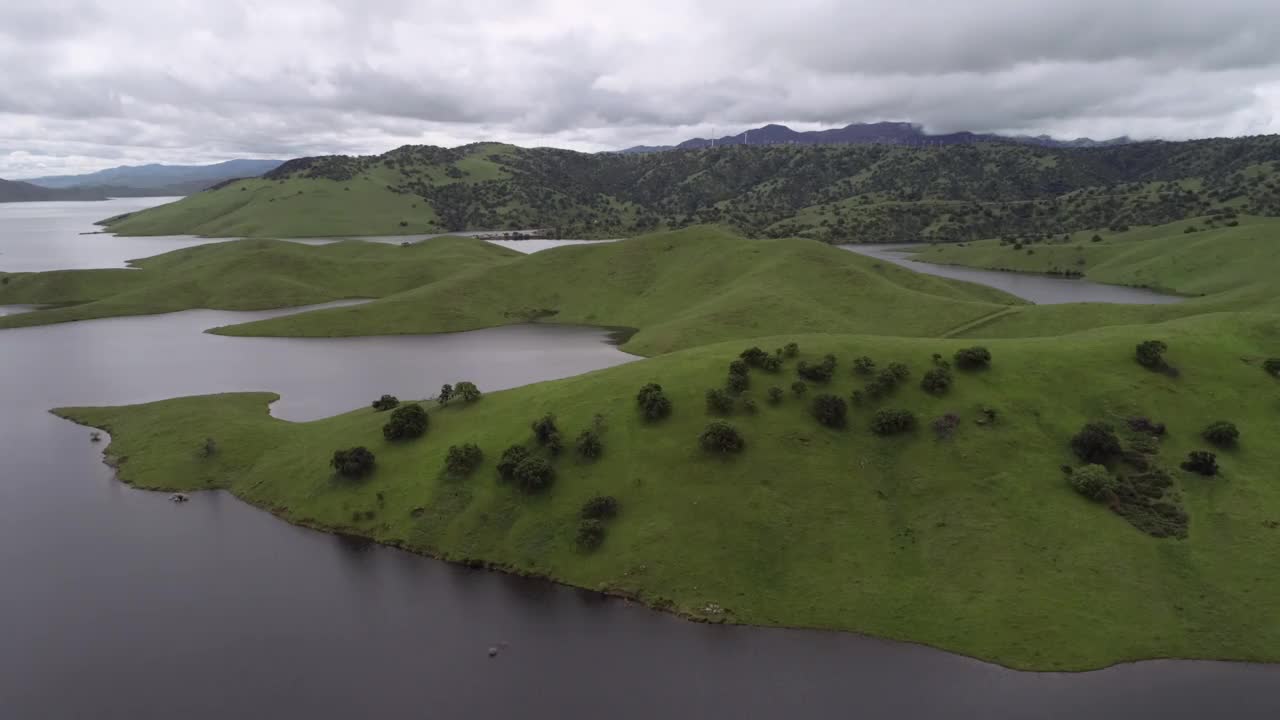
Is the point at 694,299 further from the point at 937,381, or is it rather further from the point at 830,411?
the point at 830,411

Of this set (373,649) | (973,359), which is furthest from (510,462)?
(973,359)

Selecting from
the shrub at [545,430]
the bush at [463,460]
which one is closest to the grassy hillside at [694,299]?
the shrub at [545,430]

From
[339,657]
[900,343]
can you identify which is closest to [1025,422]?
[900,343]

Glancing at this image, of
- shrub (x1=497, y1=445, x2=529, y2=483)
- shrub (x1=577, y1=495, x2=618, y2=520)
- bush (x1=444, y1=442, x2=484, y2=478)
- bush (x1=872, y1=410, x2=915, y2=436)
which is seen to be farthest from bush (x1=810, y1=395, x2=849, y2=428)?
bush (x1=444, y1=442, x2=484, y2=478)

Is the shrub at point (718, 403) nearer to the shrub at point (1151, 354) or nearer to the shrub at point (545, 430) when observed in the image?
the shrub at point (545, 430)

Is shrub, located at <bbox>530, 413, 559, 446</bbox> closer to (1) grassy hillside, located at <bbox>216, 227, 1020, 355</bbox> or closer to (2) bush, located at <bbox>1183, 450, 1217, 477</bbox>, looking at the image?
(2) bush, located at <bbox>1183, 450, 1217, 477</bbox>
